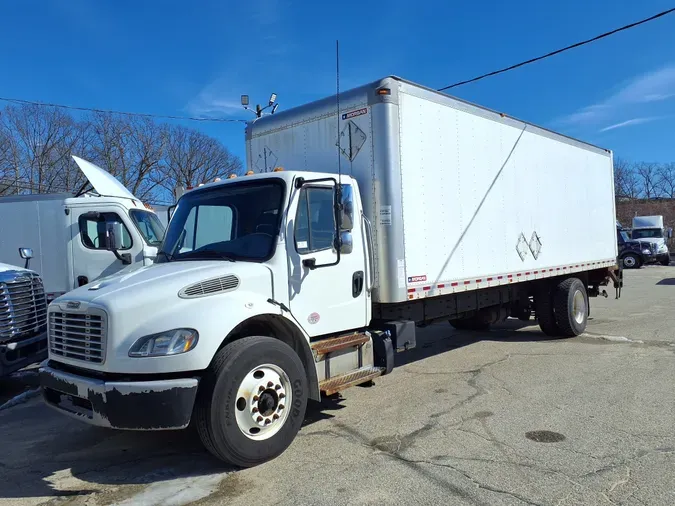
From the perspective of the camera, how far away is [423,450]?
4.41m

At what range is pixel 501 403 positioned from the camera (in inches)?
223

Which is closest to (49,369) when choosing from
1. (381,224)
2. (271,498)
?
(271,498)

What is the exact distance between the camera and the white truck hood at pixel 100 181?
9076 mm

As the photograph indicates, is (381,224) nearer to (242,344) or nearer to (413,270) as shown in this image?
(413,270)

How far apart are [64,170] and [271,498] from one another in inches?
1288

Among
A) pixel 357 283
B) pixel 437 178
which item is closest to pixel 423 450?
pixel 357 283

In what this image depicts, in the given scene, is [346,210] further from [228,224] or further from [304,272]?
[228,224]

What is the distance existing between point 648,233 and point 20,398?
119ft

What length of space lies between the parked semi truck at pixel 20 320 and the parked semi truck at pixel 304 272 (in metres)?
2.23

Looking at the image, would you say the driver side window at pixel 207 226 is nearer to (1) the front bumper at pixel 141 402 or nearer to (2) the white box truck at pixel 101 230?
(1) the front bumper at pixel 141 402

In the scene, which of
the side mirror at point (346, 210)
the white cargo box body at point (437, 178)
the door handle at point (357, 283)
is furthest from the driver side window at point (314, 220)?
the white cargo box body at point (437, 178)

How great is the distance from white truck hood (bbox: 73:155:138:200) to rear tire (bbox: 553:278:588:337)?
7914 millimetres

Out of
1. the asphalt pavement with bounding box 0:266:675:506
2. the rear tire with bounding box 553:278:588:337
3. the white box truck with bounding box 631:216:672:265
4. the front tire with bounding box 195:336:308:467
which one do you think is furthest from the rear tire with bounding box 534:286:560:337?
the white box truck with bounding box 631:216:672:265

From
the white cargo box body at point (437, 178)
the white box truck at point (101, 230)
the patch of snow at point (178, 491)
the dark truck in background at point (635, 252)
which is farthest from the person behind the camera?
the dark truck in background at point (635, 252)
